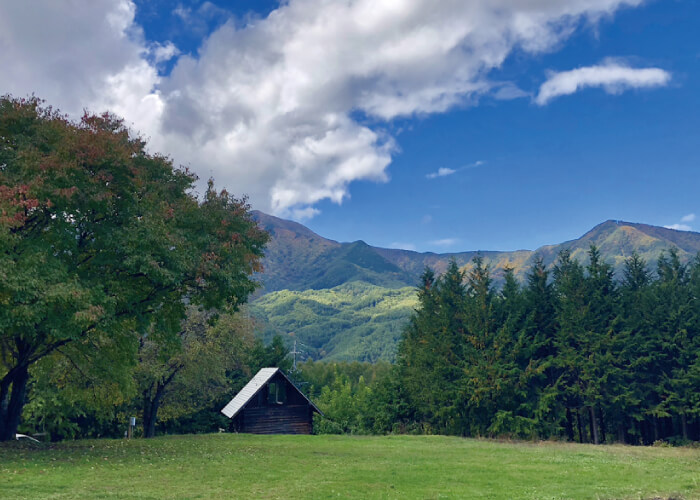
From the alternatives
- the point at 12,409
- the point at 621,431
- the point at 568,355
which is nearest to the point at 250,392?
the point at 12,409

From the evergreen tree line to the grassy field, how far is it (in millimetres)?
12904

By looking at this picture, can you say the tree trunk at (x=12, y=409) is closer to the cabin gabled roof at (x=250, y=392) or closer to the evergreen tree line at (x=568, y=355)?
the cabin gabled roof at (x=250, y=392)

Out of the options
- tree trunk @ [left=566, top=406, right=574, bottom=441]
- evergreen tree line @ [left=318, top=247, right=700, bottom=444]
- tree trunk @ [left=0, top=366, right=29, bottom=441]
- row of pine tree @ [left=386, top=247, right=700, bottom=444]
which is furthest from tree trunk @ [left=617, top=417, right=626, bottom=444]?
tree trunk @ [left=0, top=366, right=29, bottom=441]

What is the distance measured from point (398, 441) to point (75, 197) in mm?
26239

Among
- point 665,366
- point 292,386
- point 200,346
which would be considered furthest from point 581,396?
point 200,346

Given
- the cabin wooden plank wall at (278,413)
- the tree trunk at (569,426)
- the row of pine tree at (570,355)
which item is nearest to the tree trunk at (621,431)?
the row of pine tree at (570,355)

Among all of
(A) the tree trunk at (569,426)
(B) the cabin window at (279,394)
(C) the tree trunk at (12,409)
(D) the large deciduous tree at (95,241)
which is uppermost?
(D) the large deciduous tree at (95,241)

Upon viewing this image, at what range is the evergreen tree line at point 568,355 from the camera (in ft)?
134

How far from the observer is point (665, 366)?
4188 cm

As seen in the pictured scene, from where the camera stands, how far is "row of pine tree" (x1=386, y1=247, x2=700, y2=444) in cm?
4088

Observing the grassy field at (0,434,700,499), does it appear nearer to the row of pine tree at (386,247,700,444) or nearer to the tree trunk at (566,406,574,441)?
the row of pine tree at (386,247,700,444)

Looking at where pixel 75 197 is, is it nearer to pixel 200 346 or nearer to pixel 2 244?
pixel 2 244

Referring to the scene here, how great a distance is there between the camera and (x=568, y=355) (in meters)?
42.7

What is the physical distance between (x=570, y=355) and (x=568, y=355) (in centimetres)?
16
